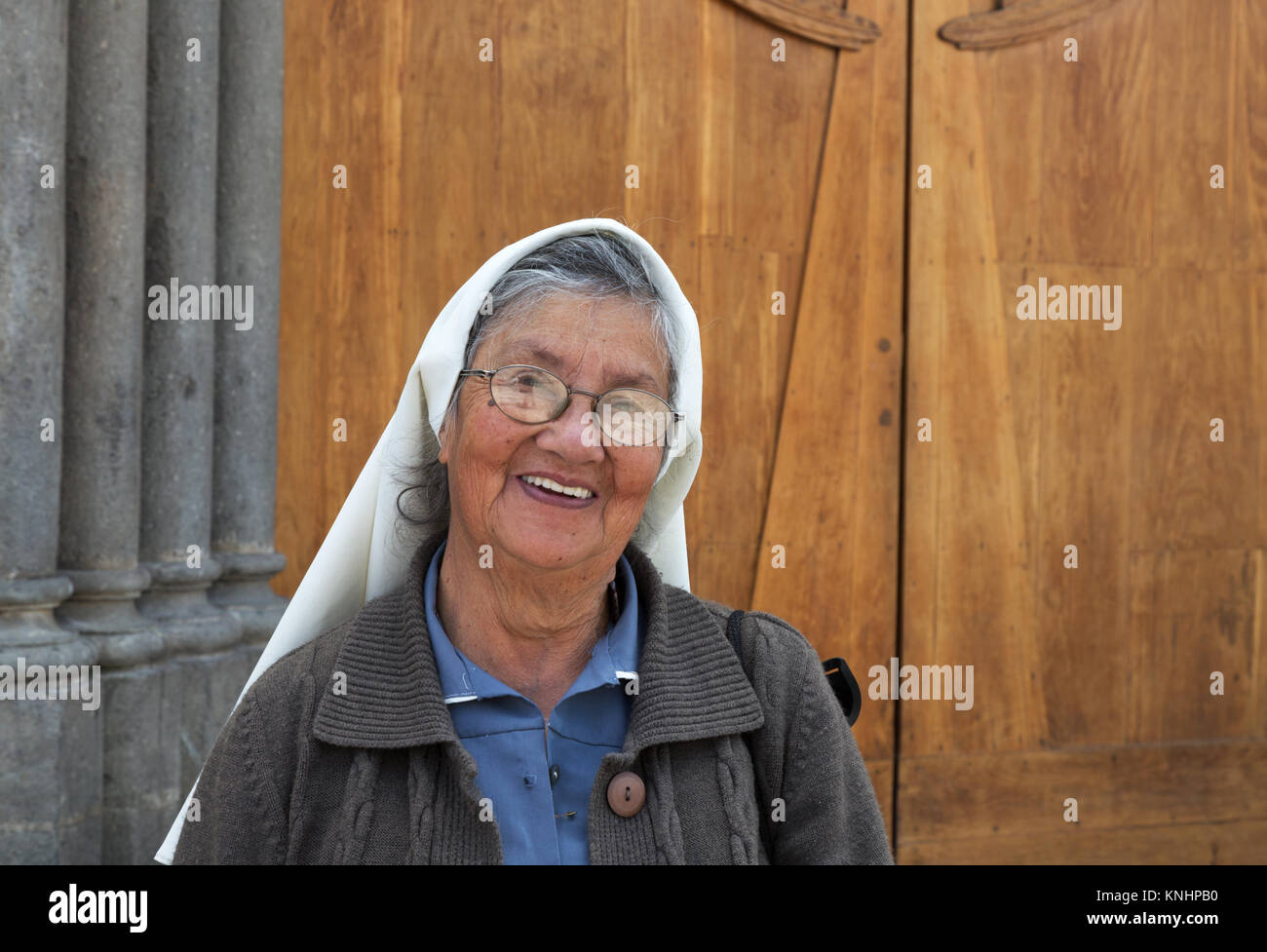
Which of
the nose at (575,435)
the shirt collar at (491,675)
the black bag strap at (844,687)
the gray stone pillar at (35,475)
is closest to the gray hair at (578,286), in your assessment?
the nose at (575,435)

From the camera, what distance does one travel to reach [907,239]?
3166 millimetres

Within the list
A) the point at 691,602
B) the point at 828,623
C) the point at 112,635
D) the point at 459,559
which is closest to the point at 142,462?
the point at 112,635

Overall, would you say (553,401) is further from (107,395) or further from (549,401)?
(107,395)

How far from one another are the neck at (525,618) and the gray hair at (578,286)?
206 mm

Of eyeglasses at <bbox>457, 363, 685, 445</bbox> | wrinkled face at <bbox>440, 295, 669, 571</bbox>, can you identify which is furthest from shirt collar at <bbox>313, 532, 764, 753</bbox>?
eyeglasses at <bbox>457, 363, 685, 445</bbox>

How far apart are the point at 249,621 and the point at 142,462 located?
1.32ft

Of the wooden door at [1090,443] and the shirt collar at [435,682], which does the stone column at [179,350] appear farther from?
the wooden door at [1090,443]

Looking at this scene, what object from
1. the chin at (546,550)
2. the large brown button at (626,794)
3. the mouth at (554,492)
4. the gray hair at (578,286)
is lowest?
the large brown button at (626,794)

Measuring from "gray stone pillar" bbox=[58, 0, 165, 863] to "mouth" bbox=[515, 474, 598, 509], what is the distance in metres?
1.24

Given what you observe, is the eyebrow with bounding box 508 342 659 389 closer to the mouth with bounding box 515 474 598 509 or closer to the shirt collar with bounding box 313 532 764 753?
the mouth with bounding box 515 474 598 509

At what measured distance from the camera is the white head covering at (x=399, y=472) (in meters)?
1.53

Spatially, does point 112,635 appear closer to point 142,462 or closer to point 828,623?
point 142,462

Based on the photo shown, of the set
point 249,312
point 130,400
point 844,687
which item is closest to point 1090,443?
point 844,687

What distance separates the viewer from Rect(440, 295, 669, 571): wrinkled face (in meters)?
1.48
